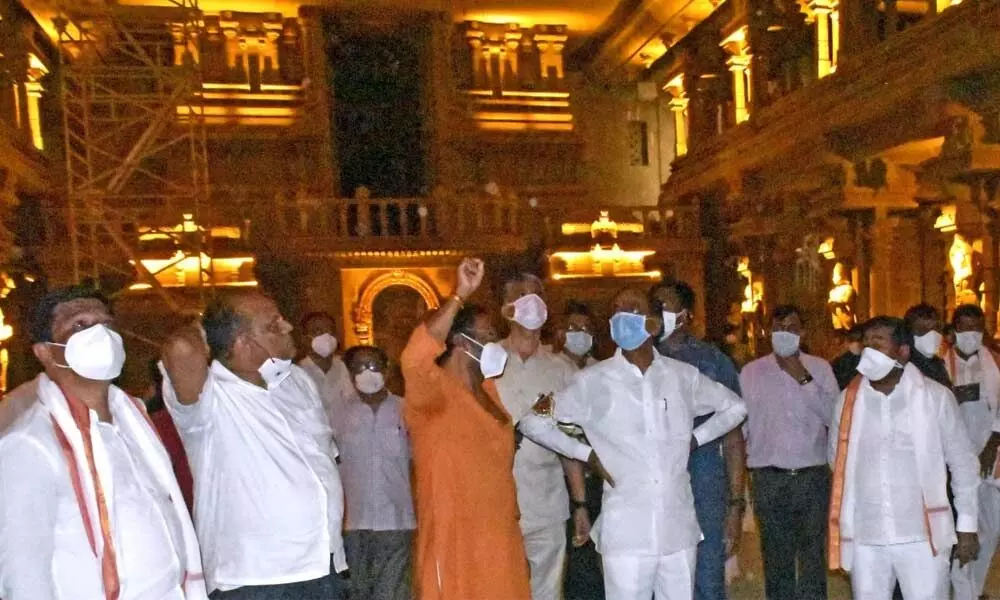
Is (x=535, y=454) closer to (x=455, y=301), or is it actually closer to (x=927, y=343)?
(x=455, y=301)

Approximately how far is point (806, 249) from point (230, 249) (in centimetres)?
808

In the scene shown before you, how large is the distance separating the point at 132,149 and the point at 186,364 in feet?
29.1

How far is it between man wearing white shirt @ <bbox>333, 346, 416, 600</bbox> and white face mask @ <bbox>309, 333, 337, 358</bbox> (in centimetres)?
122

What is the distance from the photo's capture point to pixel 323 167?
15.4 metres

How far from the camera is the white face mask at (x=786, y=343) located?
4.76 m

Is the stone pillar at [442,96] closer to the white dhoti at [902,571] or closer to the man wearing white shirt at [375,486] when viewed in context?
the man wearing white shirt at [375,486]

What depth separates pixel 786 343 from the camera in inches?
188

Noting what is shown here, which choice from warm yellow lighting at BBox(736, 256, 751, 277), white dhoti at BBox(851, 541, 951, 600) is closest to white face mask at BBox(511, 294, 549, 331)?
white dhoti at BBox(851, 541, 951, 600)

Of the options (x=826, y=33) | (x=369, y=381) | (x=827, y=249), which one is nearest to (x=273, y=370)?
(x=369, y=381)

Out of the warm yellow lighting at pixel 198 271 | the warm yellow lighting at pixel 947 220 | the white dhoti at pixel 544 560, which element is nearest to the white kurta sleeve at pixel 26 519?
the white dhoti at pixel 544 560

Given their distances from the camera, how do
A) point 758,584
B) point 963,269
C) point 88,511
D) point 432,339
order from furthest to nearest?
point 963,269, point 758,584, point 432,339, point 88,511

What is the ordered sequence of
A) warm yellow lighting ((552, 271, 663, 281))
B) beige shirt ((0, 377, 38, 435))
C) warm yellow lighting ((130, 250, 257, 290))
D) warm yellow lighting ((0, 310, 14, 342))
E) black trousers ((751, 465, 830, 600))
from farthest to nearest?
warm yellow lighting ((552, 271, 663, 281)) < warm yellow lighting ((130, 250, 257, 290)) < warm yellow lighting ((0, 310, 14, 342)) < black trousers ((751, 465, 830, 600)) < beige shirt ((0, 377, 38, 435))

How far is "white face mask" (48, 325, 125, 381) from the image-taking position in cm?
232

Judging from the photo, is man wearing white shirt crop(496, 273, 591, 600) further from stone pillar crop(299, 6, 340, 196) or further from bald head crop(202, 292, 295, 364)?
stone pillar crop(299, 6, 340, 196)
